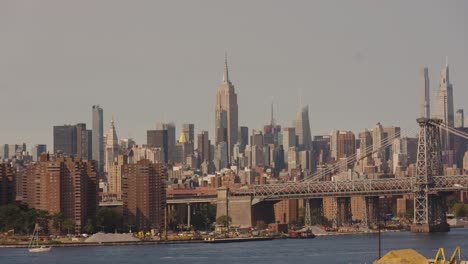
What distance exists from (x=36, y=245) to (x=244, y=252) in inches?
927

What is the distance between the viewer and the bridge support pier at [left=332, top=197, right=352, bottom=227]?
169 m

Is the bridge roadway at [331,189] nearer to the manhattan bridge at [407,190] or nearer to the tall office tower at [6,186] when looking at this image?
the manhattan bridge at [407,190]

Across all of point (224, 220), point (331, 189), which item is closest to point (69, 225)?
point (224, 220)

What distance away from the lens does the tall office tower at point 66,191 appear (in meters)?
152

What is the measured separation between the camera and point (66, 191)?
506 feet

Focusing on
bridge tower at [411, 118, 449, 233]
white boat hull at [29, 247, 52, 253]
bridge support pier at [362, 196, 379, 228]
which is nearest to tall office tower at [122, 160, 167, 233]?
bridge support pier at [362, 196, 379, 228]

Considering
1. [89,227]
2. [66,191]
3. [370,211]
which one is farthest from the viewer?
[370,211]

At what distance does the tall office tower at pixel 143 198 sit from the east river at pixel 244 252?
77.5 ft

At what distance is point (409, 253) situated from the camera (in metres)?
56.7

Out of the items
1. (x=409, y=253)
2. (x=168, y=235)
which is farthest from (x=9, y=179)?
(x=409, y=253)

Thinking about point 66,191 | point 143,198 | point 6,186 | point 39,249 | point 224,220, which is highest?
point 6,186

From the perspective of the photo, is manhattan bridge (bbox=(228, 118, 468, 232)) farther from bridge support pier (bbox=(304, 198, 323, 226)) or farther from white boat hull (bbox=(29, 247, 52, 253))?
white boat hull (bbox=(29, 247, 52, 253))

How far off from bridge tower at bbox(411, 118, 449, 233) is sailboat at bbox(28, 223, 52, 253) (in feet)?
104

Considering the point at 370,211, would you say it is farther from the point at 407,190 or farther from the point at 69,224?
the point at 69,224
